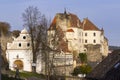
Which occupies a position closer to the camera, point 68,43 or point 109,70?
point 109,70

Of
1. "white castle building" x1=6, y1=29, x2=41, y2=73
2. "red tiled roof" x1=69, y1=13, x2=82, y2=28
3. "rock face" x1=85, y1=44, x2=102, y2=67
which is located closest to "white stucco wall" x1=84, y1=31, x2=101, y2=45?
"rock face" x1=85, y1=44, x2=102, y2=67

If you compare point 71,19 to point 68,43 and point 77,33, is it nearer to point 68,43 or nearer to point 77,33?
point 77,33

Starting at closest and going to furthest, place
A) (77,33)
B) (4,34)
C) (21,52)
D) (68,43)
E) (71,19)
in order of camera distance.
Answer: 1. (21,52)
2. (4,34)
3. (68,43)
4. (71,19)
5. (77,33)

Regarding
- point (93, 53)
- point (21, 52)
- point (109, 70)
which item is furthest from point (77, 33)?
point (109, 70)

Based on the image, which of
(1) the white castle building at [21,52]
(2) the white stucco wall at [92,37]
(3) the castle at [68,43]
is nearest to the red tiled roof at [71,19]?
(3) the castle at [68,43]

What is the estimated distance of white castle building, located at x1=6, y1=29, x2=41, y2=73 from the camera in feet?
245

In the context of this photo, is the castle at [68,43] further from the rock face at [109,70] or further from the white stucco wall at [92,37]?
the rock face at [109,70]

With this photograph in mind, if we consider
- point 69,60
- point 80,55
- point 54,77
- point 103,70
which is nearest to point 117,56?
point 103,70

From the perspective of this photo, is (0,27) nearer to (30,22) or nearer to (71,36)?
(30,22)

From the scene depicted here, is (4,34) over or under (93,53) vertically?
over

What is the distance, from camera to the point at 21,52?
76750mm

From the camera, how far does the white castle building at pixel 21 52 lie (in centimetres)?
7475

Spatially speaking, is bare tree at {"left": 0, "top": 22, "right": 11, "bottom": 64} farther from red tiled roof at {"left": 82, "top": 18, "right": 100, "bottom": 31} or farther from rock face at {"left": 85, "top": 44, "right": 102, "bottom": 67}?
red tiled roof at {"left": 82, "top": 18, "right": 100, "bottom": 31}

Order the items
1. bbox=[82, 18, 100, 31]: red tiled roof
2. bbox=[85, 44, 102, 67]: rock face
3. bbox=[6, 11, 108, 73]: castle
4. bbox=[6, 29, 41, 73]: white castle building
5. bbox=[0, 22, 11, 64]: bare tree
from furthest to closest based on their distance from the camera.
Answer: bbox=[82, 18, 100, 31]: red tiled roof, bbox=[85, 44, 102, 67]: rock face, bbox=[0, 22, 11, 64]: bare tree, bbox=[6, 11, 108, 73]: castle, bbox=[6, 29, 41, 73]: white castle building
